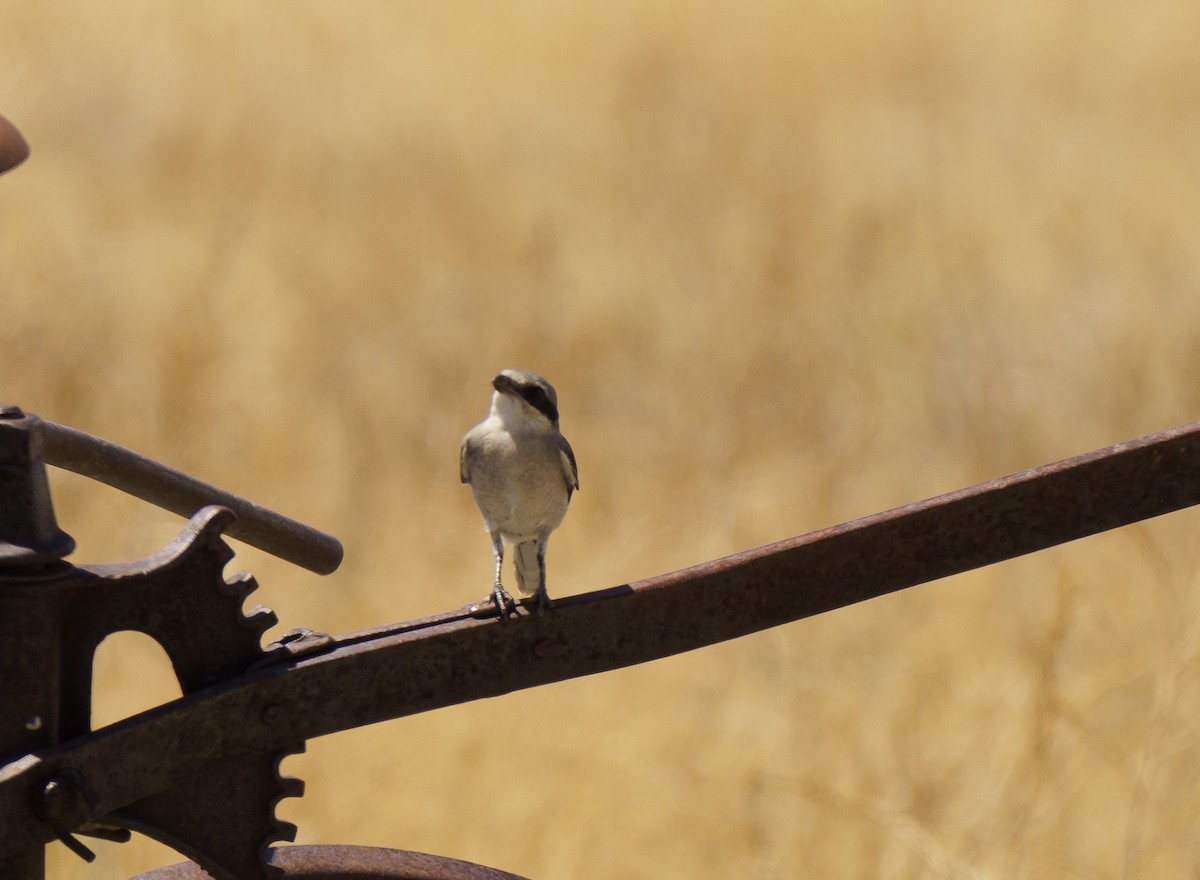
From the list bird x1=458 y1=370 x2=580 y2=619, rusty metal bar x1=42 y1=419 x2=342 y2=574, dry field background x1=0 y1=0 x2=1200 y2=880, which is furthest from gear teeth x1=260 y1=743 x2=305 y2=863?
dry field background x1=0 y1=0 x2=1200 y2=880

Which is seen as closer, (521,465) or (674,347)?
(521,465)

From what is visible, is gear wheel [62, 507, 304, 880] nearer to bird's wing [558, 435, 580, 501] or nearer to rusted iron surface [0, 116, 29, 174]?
rusted iron surface [0, 116, 29, 174]

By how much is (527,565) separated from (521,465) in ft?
0.49

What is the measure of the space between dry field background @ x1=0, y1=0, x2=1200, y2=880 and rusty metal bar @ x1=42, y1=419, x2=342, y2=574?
3.85 feet

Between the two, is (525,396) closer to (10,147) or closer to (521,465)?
(521,465)

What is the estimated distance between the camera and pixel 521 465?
4.86ft

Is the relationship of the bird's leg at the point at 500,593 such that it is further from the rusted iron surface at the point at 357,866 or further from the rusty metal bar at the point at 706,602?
the rusted iron surface at the point at 357,866

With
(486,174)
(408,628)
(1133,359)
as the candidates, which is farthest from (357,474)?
(408,628)

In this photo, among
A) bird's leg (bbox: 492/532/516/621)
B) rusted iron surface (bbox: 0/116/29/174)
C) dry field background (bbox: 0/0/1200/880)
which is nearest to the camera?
rusted iron surface (bbox: 0/116/29/174)

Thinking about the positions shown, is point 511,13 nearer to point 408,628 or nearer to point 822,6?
point 822,6

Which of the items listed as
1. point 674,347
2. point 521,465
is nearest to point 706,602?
point 521,465

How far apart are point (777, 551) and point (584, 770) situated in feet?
4.18

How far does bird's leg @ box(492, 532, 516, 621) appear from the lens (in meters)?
0.92

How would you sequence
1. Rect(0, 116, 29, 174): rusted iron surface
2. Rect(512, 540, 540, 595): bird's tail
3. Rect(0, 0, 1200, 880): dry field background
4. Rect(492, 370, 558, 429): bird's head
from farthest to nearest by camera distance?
1. Rect(0, 0, 1200, 880): dry field background
2. Rect(512, 540, 540, 595): bird's tail
3. Rect(492, 370, 558, 429): bird's head
4. Rect(0, 116, 29, 174): rusted iron surface
